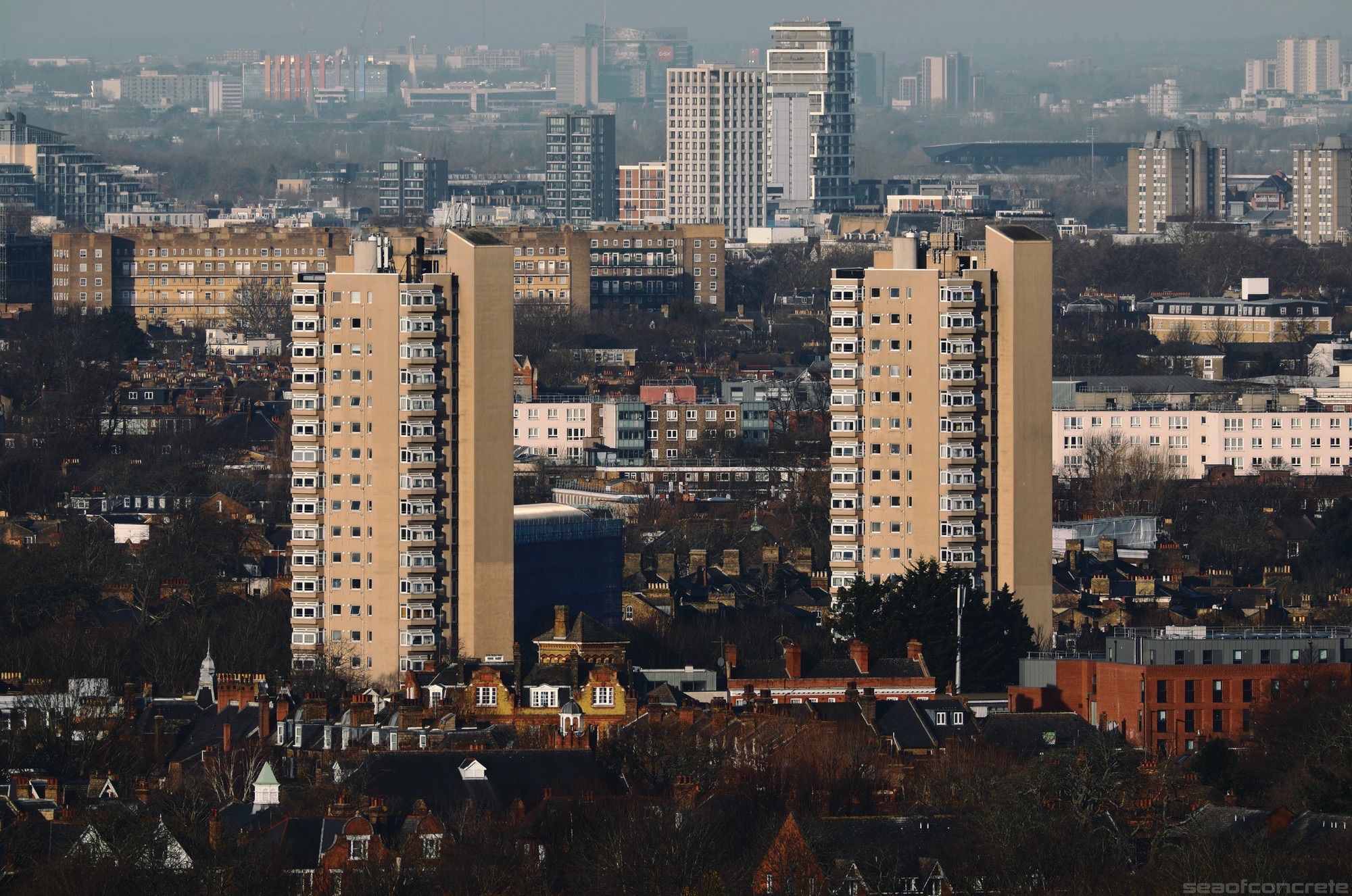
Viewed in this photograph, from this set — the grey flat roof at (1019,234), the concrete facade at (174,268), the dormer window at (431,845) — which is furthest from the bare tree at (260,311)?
the dormer window at (431,845)

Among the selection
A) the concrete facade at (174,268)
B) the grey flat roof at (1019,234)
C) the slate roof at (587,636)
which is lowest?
the slate roof at (587,636)

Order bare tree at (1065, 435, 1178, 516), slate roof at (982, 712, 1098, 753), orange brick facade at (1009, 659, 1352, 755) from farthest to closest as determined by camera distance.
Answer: bare tree at (1065, 435, 1178, 516) → orange brick facade at (1009, 659, 1352, 755) → slate roof at (982, 712, 1098, 753)

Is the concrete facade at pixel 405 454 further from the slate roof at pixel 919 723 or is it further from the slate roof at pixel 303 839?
the slate roof at pixel 303 839

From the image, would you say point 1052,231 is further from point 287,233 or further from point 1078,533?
point 1078,533

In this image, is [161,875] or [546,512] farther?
[546,512]

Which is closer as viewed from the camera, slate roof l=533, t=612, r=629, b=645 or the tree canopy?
slate roof l=533, t=612, r=629, b=645

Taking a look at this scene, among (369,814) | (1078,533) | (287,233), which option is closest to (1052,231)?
(287,233)

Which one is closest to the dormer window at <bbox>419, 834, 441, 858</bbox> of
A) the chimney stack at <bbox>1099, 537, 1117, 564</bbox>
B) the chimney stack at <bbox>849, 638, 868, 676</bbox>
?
the chimney stack at <bbox>849, 638, 868, 676</bbox>

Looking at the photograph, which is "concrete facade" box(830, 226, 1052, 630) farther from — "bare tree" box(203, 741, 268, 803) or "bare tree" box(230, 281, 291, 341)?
"bare tree" box(230, 281, 291, 341)

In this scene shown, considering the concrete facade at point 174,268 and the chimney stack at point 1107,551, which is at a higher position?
the concrete facade at point 174,268
